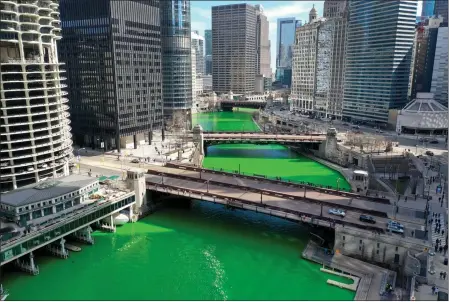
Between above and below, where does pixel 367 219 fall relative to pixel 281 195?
below

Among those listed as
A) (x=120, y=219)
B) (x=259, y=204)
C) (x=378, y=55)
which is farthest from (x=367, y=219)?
(x=378, y=55)

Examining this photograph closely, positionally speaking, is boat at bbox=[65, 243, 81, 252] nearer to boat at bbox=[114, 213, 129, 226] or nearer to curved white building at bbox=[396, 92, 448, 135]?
boat at bbox=[114, 213, 129, 226]

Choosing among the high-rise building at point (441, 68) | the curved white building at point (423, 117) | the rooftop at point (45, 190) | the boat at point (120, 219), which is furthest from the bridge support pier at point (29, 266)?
the high-rise building at point (441, 68)

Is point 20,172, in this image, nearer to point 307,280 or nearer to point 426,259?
point 307,280

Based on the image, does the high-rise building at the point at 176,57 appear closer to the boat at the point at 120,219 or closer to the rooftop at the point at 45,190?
the boat at the point at 120,219

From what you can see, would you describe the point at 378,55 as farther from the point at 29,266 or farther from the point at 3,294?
the point at 3,294

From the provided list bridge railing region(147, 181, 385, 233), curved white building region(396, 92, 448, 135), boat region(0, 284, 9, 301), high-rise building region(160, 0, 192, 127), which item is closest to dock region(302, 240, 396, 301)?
bridge railing region(147, 181, 385, 233)
